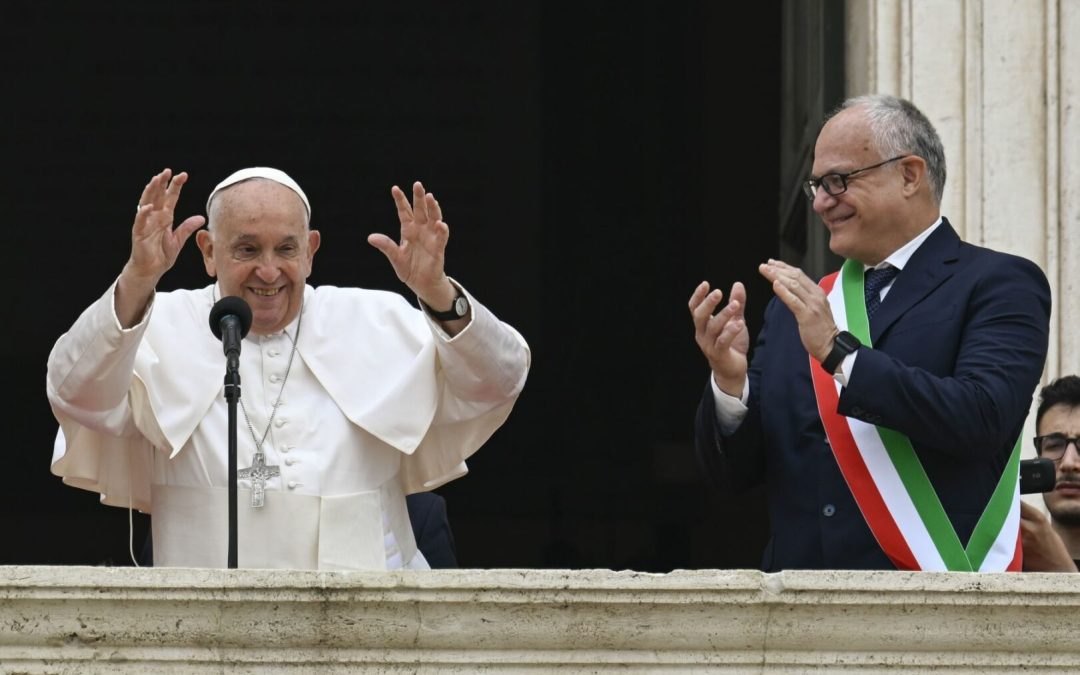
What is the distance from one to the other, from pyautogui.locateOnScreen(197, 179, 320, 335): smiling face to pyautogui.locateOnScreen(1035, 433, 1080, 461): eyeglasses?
1582 millimetres

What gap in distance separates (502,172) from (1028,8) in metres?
4.66

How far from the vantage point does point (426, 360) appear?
4684 millimetres

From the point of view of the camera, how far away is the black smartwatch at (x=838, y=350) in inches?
157

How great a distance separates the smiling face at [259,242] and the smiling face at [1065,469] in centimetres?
156

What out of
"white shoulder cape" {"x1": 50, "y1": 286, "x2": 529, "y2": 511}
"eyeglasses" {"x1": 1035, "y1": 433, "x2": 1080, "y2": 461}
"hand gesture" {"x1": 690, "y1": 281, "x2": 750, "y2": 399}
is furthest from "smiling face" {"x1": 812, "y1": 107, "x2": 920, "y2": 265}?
"eyeglasses" {"x1": 1035, "y1": 433, "x2": 1080, "y2": 461}

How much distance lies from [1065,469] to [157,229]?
195cm

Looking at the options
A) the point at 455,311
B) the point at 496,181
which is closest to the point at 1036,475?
the point at 455,311

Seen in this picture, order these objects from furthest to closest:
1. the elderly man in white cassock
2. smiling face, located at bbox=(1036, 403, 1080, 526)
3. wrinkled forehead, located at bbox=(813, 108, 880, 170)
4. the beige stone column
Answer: the beige stone column, smiling face, located at bbox=(1036, 403, 1080, 526), the elderly man in white cassock, wrinkled forehead, located at bbox=(813, 108, 880, 170)

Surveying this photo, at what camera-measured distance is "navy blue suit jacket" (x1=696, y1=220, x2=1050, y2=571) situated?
3957 millimetres

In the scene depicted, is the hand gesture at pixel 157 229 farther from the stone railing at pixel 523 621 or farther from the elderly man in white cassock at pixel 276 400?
the stone railing at pixel 523 621

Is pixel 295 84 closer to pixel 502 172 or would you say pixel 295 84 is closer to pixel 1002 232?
pixel 502 172

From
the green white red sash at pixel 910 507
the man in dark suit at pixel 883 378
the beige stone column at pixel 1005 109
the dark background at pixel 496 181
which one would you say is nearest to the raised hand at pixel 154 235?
the man in dark suit at pixel 883 378

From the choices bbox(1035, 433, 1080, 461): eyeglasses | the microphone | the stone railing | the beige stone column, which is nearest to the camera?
the stone railing

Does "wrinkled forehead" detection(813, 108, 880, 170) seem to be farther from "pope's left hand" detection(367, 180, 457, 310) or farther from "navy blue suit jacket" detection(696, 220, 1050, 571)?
"pope's left hand" detection(367, 180, 457, 310)
